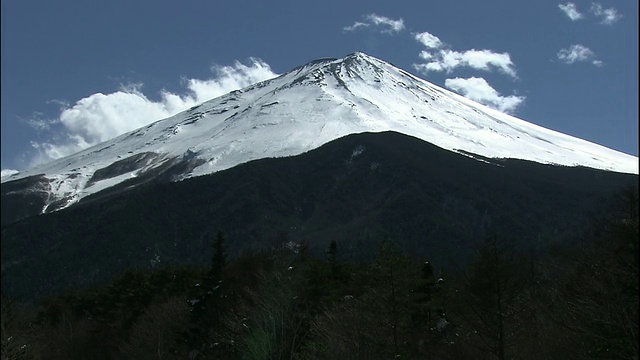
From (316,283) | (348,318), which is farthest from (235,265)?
(348,318)

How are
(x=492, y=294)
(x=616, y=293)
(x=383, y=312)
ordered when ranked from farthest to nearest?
(x=383, y=312) → (x=492, y=294) → (x=616, y=293)

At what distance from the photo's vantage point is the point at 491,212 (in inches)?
7613

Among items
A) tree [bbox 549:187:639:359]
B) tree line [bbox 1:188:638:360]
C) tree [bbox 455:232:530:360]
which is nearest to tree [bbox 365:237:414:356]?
tree line [bbox 1:188:638:360]

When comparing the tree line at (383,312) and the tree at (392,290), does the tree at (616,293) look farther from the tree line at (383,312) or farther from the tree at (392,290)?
the tree at (392,290)

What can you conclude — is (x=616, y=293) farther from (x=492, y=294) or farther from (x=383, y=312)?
(x=383, y=312)

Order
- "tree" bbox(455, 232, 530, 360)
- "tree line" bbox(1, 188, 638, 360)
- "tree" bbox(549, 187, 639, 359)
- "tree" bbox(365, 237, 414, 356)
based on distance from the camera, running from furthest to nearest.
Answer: "tree" bbox(365, 237, 414, 356), "tree" bbox(455, 232, 530, 360), "tree line" bbox(1, 188, 638, 360), "tree" bbox(549, 187, 639, 359)

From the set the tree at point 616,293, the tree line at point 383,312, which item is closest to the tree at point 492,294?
the tree line at point 383,312

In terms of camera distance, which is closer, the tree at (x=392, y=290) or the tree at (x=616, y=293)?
the tree at (x=616, y=293)

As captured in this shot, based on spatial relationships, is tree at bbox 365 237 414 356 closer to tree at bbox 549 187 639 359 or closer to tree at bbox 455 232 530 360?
tree at bbox 455 232 530 360

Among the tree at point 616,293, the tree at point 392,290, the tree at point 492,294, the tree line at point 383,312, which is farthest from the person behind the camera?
the tree at point 392,290

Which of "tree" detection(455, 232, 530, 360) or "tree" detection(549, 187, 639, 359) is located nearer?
"tree" detection(549, 187, 639, 359)

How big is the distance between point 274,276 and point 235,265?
19.7m

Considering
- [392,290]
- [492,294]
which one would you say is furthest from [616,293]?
[392,290]

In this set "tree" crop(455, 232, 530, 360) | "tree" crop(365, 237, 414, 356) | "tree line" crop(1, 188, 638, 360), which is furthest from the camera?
"tree" crop(365, 237, 414, 356)
